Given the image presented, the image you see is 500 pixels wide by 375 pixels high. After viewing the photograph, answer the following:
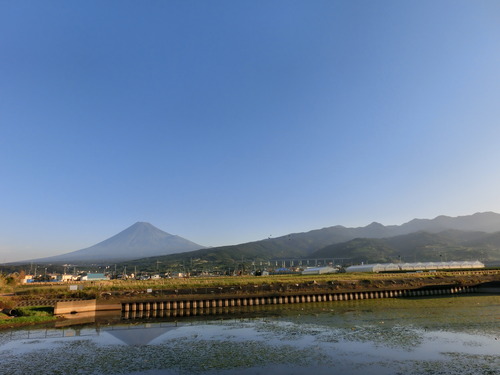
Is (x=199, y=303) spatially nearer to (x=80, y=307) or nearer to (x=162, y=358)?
(x=80, y=307)

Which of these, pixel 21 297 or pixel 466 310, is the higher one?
pixel 21 297

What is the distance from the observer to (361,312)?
34.8 metres

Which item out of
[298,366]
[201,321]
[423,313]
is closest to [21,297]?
[201,321]

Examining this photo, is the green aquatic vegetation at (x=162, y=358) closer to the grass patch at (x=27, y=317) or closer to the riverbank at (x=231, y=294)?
the grass patch at (x=27, y=317)

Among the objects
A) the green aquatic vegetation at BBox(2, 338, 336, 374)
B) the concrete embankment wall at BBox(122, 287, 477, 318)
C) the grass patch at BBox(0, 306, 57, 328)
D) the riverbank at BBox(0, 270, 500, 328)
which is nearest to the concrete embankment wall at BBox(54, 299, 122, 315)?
the riverbank at BBox(0, 270, 500, 328)

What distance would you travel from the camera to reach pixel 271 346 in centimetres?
2100

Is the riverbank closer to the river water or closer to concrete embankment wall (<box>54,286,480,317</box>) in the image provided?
concrete embankment wall (<box>54,286,480,317</box>)

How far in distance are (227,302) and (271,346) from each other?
2382cm

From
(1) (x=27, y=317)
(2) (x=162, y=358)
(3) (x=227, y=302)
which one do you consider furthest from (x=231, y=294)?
(2) (x=162, y=358)

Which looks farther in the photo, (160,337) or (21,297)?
(21,297)

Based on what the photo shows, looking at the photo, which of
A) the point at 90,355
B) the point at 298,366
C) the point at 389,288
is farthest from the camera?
the point at 389,288

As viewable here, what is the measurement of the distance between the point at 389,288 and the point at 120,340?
41824mm

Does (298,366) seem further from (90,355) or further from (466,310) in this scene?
(466,310)

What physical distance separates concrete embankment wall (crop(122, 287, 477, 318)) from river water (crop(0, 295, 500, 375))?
8815 millimetres
